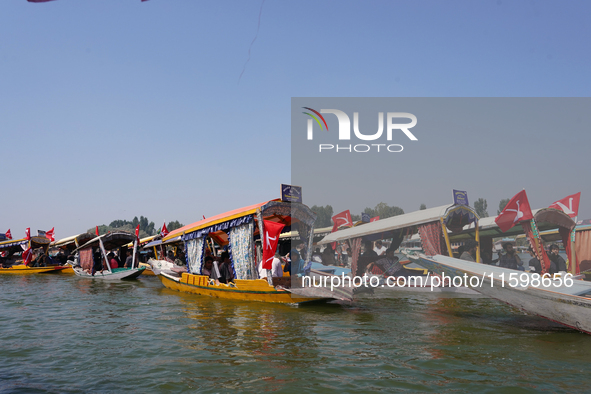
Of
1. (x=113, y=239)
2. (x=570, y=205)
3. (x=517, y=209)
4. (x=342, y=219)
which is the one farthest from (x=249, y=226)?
(x=113, y=239)

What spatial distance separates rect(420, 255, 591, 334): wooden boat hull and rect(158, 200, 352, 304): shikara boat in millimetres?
3561

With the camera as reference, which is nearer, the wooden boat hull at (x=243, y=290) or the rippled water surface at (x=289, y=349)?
the rippled water surface at (x=289, y=349)

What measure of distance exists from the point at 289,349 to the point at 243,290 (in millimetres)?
5375

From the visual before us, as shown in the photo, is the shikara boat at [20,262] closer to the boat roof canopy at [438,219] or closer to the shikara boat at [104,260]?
the shikara boat at [104,260]

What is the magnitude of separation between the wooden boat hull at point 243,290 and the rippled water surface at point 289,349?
0.31 meters

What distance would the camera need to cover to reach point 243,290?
12422mm

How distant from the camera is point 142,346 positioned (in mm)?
7645

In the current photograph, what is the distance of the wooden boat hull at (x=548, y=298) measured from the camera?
25.3 ft

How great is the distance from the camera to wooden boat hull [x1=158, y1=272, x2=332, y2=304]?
11562 millimetres

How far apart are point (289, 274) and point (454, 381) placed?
30.1ft

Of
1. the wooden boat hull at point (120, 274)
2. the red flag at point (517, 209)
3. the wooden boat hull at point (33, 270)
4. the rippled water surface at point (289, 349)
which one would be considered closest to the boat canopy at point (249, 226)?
the rippled water surface at point (289, 349)

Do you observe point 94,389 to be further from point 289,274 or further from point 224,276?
point 289,274

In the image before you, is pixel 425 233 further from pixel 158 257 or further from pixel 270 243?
pixel 158 257

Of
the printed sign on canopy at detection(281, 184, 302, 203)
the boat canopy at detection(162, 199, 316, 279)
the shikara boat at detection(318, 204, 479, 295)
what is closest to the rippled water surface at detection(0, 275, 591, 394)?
the boat canopy at detection(162, 199, 316, 279)
